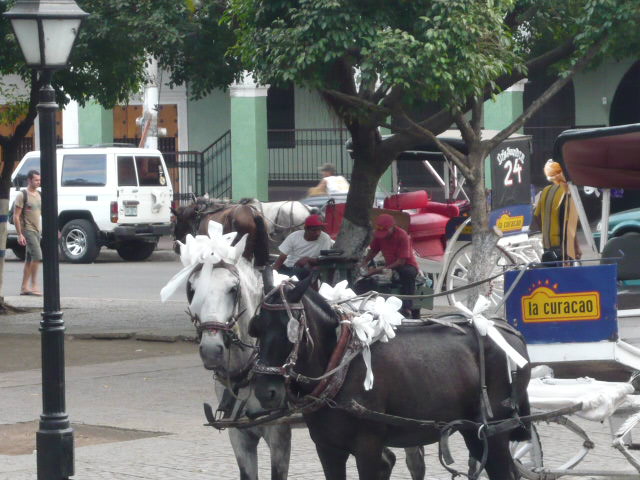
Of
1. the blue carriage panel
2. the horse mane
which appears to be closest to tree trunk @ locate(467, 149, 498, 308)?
the blue carriage panel

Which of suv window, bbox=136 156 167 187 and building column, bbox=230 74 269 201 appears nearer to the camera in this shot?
suv window, bbox=136 156 167 187

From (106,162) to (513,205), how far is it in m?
10.9

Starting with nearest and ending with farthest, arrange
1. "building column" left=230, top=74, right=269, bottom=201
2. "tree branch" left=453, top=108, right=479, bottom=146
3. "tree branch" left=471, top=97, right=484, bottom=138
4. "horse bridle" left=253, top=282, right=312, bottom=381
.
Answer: "horse bridle" left=253, top=282, right=312, bottom=381 < "tree branch" left=453, top=108, right=479, bottom=146 < "tree branch" left=471, top=97, right=484, bottom=138 < "building column" left=230, top=74, right=269, bottom=201

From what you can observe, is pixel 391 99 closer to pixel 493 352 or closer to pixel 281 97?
pixel 493 352

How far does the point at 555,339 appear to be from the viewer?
23.8 feet

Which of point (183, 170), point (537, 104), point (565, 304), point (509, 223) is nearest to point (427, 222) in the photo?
point (509, 223)

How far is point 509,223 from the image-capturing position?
16.2 metres

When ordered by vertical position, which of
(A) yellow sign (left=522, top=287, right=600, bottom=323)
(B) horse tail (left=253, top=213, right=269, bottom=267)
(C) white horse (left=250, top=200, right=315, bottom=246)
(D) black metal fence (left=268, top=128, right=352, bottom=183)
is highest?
(D) black metal fence (left=268, top=128, right=352, bottom=183)

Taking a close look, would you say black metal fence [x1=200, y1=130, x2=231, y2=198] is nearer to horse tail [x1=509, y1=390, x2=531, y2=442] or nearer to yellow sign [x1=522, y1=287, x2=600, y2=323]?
yellow sign [x1=522, y1=287, x2=600, y2=323]

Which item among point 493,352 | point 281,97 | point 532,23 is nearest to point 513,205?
point 532,23

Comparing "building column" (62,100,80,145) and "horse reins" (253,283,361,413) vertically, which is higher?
"building column" (62,100,80,145)

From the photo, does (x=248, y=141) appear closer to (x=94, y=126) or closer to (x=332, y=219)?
(x=94, y=126)

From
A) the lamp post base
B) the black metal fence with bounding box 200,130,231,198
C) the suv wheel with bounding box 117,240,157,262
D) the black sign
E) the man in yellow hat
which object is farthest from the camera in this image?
the black metal fence with bounding box 200,130,231,198

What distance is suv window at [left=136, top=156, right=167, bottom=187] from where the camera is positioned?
24.8 meters
